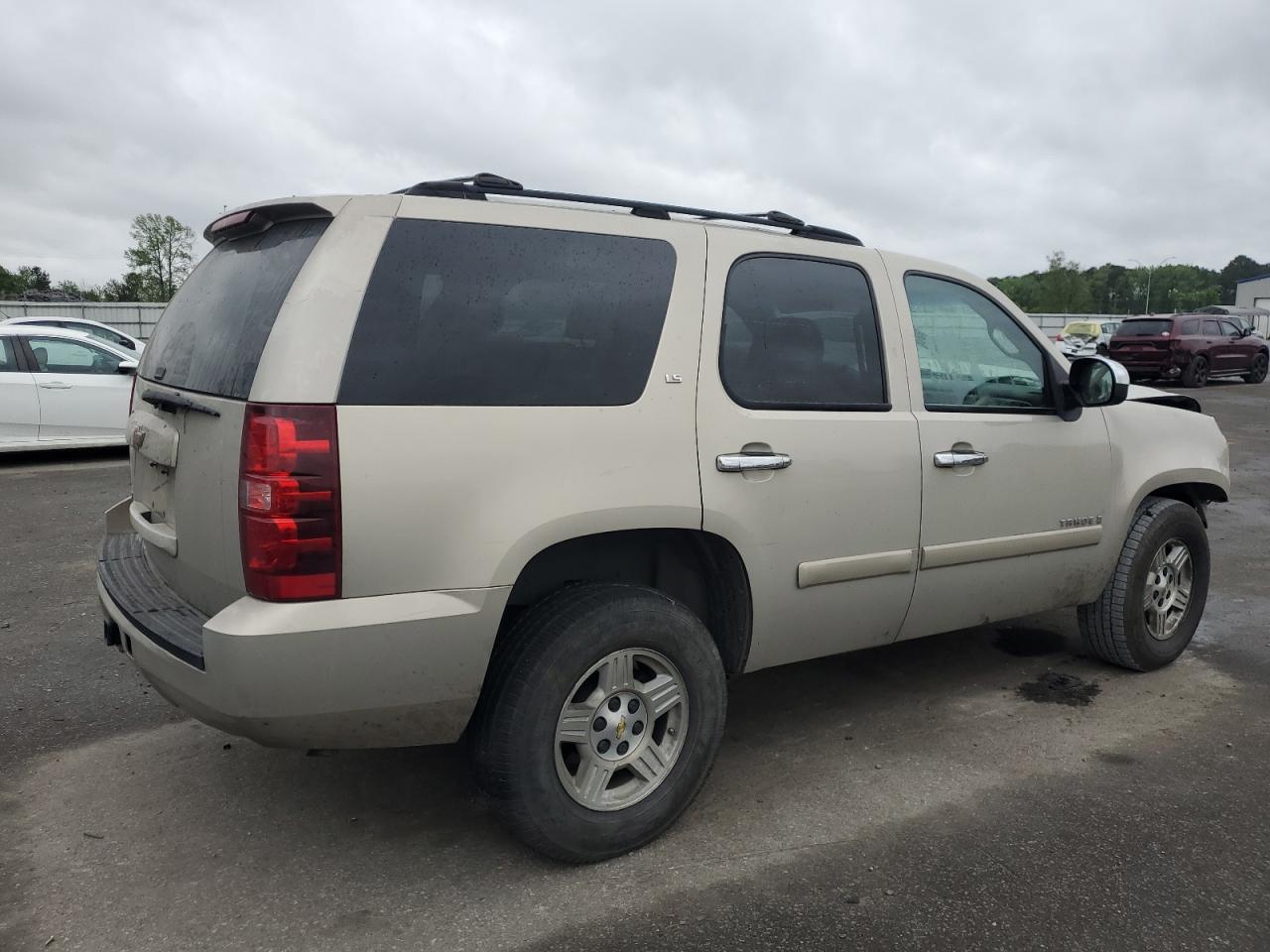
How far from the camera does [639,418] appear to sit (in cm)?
297

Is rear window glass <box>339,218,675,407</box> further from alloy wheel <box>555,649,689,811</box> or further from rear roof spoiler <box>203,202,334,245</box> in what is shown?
alloy wheel <box>555,649,689,811</box>

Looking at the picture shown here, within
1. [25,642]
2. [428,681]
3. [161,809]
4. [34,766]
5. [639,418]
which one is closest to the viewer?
[428,681]

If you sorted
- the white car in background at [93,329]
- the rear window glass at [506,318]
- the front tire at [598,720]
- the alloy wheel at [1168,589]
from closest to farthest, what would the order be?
the rear window glass at [506,318] < the front tire at [598,720] < the alloy wheel at [1168,589] < the white car in background at [93,329]

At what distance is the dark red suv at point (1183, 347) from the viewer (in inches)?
911

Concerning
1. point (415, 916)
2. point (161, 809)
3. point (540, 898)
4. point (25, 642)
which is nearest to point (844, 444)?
point (540, 898)

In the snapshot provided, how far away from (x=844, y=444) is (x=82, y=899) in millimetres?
2631

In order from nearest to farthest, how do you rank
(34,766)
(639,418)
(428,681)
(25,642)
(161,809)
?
(428,681), (639,418), (161,809), (34,766), (25,642)

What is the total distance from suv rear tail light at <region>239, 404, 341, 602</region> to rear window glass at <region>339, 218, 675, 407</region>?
0.49ft

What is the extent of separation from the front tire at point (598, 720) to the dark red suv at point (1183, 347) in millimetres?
22990

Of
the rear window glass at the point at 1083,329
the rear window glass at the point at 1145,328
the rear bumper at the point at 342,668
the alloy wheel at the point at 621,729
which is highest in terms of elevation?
the rear window glass at the point at 1083,329

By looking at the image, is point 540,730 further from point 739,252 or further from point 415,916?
point 739,252

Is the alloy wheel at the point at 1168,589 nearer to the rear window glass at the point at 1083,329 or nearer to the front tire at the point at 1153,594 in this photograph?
the front tire at the point at 1153,594

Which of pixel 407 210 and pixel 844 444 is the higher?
pixel 407 210

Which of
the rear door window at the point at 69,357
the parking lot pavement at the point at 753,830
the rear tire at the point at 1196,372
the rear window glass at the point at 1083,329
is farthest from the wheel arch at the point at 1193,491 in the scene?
the rear window glass at the point at 1083,329
